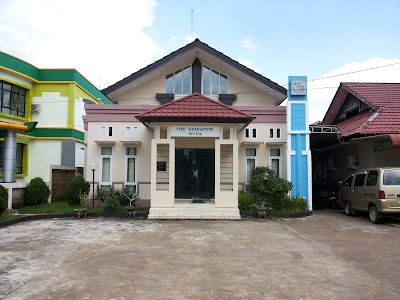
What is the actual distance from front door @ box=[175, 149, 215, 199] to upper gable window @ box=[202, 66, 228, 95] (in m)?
3.80

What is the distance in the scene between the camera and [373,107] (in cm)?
1362

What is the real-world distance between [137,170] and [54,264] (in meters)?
7.95

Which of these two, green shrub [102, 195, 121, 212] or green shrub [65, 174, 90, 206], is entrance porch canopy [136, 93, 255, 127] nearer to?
green shrub [102, 195, 121, 212]

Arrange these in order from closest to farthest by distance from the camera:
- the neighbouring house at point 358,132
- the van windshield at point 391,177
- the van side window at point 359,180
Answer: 1. the van windshield at point 391,177
2. the van side window at point 359,180
3. the neighbouring house at point 358,132

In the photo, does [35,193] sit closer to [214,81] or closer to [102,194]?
[102,194]

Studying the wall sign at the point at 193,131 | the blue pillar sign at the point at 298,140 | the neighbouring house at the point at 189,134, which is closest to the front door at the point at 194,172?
the neighbouring house at the point at 189,134

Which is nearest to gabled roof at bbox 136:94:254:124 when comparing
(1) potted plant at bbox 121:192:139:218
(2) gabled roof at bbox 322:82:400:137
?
(1) potted plant at bbox 121:192:139:218

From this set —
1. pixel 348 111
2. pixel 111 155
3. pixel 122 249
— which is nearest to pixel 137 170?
pixel 111 155

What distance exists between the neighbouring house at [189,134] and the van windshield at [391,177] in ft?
12.3

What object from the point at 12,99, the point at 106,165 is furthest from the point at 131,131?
the point at 12,99

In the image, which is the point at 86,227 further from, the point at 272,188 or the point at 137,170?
the point at 272,188

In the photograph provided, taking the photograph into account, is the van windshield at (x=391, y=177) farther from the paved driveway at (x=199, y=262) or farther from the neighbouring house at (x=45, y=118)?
the neighbouring house at (x=45, y=118)

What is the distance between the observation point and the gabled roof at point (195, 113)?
1132 cm

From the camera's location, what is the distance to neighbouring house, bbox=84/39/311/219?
37.9 ft
